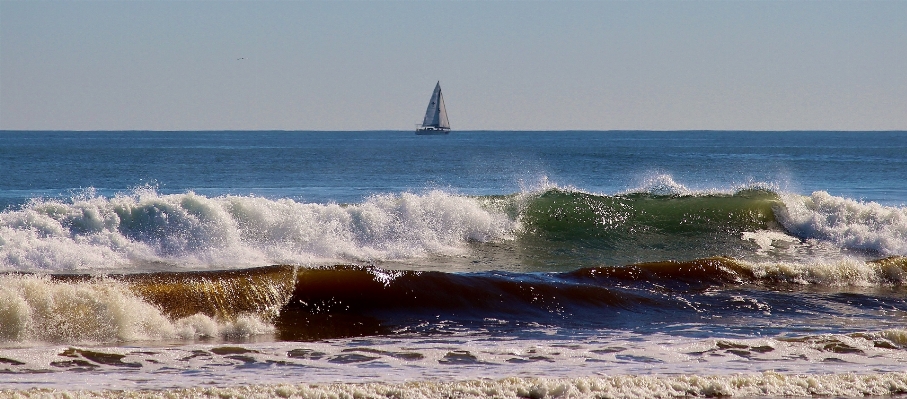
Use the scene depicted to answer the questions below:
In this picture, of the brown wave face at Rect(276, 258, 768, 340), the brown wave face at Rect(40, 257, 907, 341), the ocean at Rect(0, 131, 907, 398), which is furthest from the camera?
the brown wave face at Rect(276, 258, 768, 340)

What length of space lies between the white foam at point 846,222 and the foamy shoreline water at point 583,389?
12451 mm

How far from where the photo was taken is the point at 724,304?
13523 mm

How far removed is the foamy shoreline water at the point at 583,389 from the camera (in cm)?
766

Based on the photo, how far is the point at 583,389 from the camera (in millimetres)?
8172
